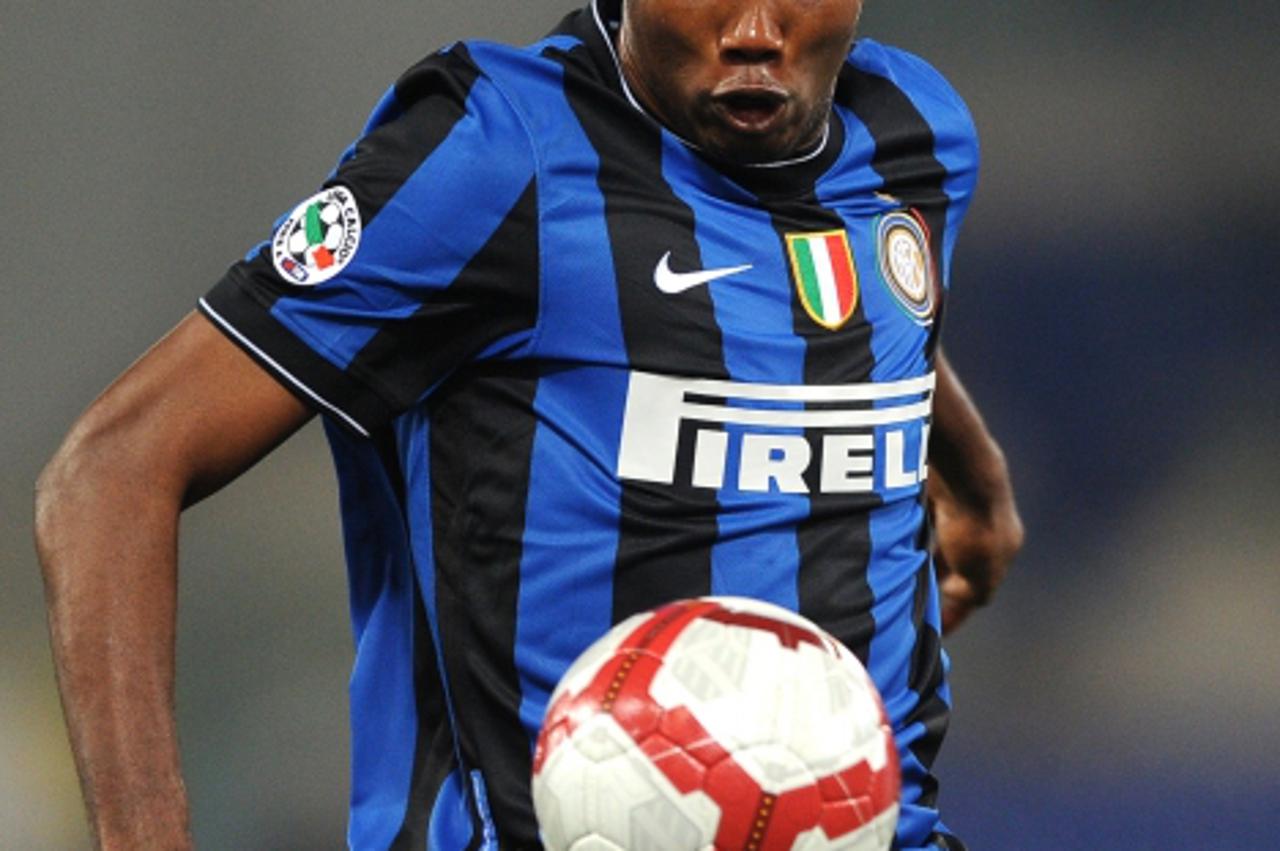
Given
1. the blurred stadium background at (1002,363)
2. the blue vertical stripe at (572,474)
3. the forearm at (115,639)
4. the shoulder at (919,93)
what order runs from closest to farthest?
the forearm at (115,639)
the blue vertical stripe at (572,474)
the shoulder at (919,93)
the blurred stadium background at (1002,363)

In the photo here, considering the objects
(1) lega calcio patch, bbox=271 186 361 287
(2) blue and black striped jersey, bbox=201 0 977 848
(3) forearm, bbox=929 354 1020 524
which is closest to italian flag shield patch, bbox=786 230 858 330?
(2) blue and black striped jersey, bbox=201 0 977 848

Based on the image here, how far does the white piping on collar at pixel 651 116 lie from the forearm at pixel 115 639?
1.92 ft

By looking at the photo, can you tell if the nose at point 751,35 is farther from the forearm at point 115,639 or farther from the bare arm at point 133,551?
the forearm at point 115,639

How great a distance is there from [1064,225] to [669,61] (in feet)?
7.70

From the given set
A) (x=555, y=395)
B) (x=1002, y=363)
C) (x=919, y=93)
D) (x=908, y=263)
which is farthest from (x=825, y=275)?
(x=1002, y=363)

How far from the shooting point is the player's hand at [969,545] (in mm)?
2564

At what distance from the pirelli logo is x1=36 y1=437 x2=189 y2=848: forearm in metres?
0.42

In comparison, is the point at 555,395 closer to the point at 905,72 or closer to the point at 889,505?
the point at 889,505

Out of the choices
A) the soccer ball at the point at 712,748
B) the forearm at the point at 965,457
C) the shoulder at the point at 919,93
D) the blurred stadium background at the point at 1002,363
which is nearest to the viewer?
the soccer ball at the point at 712,748

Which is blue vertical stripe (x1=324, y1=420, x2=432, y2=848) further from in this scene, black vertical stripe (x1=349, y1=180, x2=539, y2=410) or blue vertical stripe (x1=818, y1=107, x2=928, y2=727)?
blue vertical stripe (x1=818, y1=107, x2=928, y2=727)

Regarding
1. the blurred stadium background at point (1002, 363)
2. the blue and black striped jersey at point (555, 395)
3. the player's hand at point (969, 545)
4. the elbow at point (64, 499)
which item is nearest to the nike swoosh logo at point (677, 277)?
the blue and black striped jersey at point (555, 395)

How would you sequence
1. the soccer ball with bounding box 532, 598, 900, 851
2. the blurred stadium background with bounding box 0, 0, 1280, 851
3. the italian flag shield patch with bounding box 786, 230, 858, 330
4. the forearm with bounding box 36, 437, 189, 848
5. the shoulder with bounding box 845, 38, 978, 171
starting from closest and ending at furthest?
the soccer ball with bounding box 532, 598, 900, 851
the forearm with bounding box 36, 437, 189, 848
the italian flag shield patch with bounding box 786, 230, 858, 330
the shoulder with bounding box 845, 38, 978, 171
the blurred stadium background with bounding box 0, 0, 1280, 851

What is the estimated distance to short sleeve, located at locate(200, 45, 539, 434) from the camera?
1705 mm

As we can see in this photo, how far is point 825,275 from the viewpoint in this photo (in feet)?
6.28
